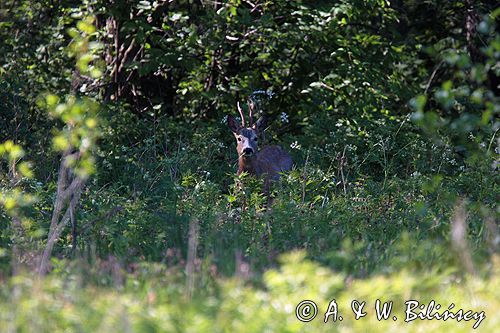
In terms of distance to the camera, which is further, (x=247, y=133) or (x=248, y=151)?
(x=247, y=133)

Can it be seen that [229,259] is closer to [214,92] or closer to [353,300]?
[353,300]

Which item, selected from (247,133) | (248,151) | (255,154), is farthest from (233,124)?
(248,151)

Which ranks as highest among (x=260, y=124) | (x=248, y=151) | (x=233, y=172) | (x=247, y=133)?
(x=260, y=124)

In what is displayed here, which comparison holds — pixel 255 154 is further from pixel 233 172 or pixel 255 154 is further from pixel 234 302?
pixel 234 302

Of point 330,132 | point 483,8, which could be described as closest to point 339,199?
point 330,132

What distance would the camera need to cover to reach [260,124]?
37.2 ft

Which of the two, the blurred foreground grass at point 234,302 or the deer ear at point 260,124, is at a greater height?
the deer ear at point 260,124

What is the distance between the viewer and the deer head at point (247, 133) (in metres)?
10.6

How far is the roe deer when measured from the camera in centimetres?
1055

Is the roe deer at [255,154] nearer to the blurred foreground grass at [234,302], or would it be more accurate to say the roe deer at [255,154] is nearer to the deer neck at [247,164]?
the deer neck at [247,164]

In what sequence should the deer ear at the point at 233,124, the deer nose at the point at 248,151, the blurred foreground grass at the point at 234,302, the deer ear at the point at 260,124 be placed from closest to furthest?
the blurred foreground grass at the point at 234,302, the deer nose at the point at 248,151, the deer ear at the point at 233,124, the deer ear at the point at 260,124

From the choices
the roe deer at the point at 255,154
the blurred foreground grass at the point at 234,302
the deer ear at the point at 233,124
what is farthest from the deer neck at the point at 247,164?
the blurred foreground grass at the point at 234,302

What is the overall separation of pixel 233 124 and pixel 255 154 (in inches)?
22.6

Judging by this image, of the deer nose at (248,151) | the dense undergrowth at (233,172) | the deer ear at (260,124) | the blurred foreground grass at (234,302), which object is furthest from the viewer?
the deer ear at (260,124)
